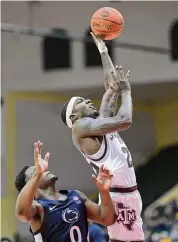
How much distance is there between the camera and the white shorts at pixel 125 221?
14.4 ft

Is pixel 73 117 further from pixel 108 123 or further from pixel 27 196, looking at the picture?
pixel 27 196

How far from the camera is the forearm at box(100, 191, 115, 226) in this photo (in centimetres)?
385

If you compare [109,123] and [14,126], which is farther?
[14,126]

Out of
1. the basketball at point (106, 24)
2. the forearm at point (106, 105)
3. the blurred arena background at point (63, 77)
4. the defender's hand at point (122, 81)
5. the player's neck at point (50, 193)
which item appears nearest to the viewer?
the player's neck at point (50, 193)

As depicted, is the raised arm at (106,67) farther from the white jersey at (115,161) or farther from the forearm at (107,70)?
the white jersey at (115,161)

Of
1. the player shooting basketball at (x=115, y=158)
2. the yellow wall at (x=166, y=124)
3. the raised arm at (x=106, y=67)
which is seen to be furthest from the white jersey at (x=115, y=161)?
the yellow wall at (x=166, y=124)

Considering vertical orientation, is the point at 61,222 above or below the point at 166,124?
below

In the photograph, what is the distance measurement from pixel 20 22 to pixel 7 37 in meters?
0.40

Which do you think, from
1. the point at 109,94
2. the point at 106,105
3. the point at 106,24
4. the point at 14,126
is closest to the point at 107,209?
the point at 106,105

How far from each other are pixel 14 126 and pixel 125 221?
8.78 metres

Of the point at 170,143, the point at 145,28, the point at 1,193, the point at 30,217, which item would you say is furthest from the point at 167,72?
the point at 30,217

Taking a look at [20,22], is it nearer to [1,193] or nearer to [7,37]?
[7,37]

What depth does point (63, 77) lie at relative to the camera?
42.0 ft

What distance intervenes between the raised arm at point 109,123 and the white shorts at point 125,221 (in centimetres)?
49
